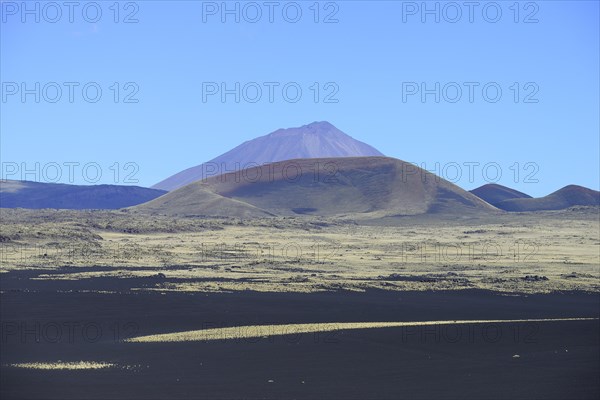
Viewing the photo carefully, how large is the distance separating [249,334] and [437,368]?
804cm

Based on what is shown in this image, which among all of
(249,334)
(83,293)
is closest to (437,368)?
(249,334)

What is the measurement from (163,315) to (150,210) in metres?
162

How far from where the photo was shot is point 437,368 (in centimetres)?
2578

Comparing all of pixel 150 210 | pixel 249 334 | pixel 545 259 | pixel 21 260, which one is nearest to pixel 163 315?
pixel 249 334

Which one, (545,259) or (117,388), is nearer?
(117,388)

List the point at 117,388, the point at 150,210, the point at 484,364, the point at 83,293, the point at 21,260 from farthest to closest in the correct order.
Answer: the point at 150,210 < the point at 21,260 < the point at 83,293 < the point at 484,364 < the point at 117,388

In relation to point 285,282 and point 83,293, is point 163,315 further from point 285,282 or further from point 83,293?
point 285,282

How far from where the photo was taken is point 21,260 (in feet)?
204

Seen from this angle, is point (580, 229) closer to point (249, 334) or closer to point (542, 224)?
point (542, 224)

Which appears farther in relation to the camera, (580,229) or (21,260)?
(580,229)

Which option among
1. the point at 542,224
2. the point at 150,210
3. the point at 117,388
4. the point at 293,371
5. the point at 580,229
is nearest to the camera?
the point at 117,388

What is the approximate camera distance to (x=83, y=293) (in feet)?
139

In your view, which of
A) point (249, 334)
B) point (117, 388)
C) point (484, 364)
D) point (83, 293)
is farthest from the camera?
point (83, 293)

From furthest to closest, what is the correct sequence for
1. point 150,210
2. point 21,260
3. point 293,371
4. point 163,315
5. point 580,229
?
point 150,210 < point 580,229 < point 21,260 < point 163,315 < point 293,371
